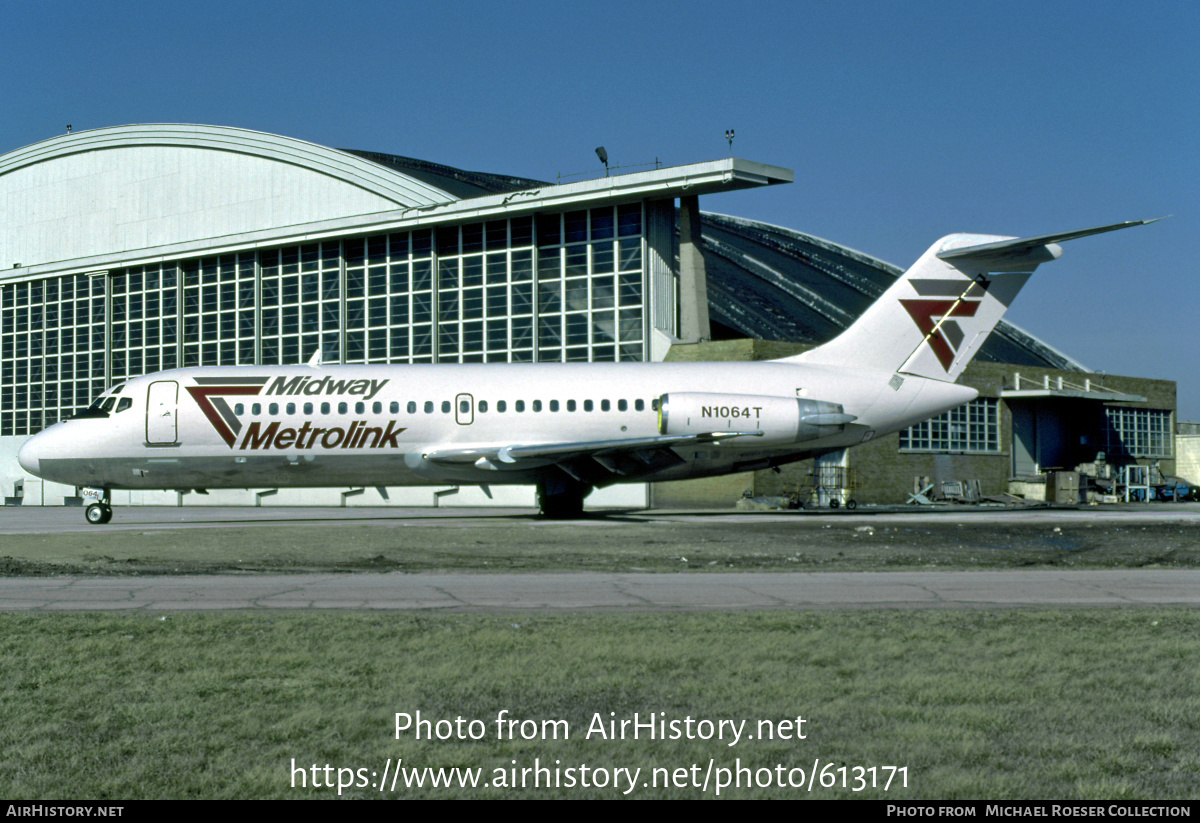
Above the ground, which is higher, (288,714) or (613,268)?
(613,268)

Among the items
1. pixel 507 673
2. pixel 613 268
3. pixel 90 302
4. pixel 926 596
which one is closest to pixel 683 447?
pixel 613 268

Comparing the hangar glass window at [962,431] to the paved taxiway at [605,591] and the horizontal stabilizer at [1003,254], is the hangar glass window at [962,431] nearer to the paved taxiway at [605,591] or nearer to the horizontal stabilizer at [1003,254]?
the horizontal stabilizer at [1003,254]

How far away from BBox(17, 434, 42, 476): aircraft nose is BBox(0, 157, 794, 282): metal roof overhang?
19690 millimetres

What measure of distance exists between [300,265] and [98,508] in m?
22.7

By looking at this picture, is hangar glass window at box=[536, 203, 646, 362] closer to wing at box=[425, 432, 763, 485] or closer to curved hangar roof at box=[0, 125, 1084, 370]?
curved hangar roof at box=[0, 125, 1084, 370]

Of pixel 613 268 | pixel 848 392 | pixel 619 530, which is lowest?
pixel 619 530

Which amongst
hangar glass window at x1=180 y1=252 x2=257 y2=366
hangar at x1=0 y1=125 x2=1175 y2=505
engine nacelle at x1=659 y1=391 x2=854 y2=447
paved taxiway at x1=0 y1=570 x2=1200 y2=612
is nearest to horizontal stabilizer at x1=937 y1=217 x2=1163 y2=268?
engine nacelle at x1=659 y1=391 x2=854 y2=447

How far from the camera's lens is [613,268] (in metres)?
43.8

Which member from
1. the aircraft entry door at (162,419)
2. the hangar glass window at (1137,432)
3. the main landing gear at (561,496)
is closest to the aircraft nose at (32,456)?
the aircraft entry door at (162,419)

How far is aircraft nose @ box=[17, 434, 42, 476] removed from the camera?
1219 inches

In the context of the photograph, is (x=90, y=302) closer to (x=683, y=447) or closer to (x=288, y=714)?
(x=683, y=447)

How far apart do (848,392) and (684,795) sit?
89.6 feet
